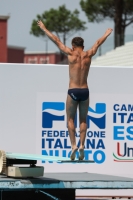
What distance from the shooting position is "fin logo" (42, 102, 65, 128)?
15312mm

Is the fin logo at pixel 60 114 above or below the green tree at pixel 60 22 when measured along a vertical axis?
below

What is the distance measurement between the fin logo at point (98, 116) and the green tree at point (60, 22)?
62.3 metres

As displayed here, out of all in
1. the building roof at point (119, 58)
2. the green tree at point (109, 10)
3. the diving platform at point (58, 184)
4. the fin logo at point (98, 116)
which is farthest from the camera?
the green tree at point (109, 10)

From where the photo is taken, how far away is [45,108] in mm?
15320

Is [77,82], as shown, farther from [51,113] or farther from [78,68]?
[51,113]

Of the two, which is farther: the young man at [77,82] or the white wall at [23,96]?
the white wall at [23,96]

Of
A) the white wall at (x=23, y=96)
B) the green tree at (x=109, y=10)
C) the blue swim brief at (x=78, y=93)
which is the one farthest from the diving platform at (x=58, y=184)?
the green tree at (x=109, y=10)

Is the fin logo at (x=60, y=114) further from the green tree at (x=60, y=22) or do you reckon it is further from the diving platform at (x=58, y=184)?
the green tree at (x=60, y=22)

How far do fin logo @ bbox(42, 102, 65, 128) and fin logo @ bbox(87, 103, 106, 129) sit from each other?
1.91 feet

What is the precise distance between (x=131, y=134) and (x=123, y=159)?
1.78 ft

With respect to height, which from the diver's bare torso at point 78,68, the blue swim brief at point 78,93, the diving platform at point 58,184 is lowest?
the diving platform at point 58,184

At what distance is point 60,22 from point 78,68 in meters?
69.0

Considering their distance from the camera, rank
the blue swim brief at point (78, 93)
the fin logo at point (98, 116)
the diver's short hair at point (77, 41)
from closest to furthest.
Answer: the blue swim brief at point (78, 93) → the diver's short hair at point (77, 41) → the fin logo at point (98, 116)

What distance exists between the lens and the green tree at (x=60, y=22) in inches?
3095
